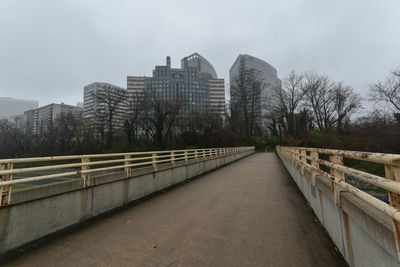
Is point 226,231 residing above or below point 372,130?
below

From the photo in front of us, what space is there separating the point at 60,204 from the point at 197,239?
2.77 metres

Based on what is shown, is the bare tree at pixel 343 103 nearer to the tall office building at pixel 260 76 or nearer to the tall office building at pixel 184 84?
the tall office building at pixel 260 76

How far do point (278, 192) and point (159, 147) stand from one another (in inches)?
963

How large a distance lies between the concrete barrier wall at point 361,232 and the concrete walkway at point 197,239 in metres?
0.31

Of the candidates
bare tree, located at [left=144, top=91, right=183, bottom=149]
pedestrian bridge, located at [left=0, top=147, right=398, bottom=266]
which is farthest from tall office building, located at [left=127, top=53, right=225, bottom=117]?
pedestrian bridge, located at [left=0, top=147, right=398, bottom=266]

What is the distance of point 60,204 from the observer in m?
3.21

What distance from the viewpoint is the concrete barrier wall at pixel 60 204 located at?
2.59m

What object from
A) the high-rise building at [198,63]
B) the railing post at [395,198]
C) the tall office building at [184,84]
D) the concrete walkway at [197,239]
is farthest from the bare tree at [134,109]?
the high-rise building at [198,63]

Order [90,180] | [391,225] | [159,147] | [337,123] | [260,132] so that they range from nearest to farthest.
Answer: [391,225] → [90,180] → [337,123] → [159,147] → [260,132]

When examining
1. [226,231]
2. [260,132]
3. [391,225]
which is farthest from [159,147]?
[260,132]

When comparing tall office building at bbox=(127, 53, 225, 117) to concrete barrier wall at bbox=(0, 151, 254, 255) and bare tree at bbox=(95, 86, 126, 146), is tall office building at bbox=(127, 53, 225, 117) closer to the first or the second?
bare tree at bbox=(95, 86, 126, 146)

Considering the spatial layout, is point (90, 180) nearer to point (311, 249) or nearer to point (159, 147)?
point (311, 249)

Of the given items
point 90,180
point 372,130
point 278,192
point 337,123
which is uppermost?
point 337,123

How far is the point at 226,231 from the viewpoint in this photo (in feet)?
10.2
